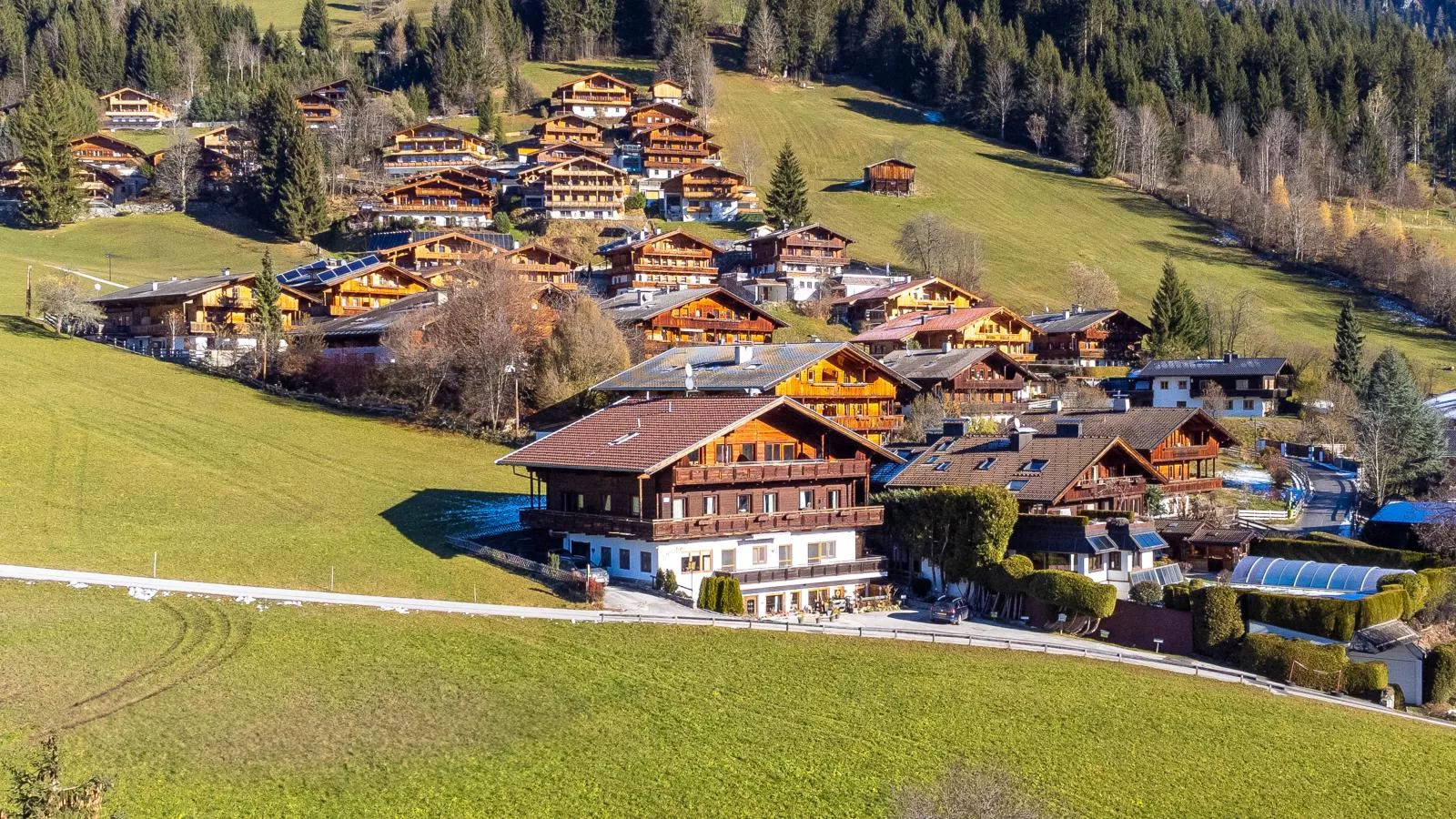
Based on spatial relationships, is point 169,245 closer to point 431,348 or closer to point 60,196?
point 60,196

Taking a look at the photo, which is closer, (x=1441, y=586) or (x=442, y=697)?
(x=442, y=697)

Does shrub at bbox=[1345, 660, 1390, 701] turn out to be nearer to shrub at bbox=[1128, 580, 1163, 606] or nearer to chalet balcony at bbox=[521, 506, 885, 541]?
shrub at bbox=[1128, 580, 1163, 606]

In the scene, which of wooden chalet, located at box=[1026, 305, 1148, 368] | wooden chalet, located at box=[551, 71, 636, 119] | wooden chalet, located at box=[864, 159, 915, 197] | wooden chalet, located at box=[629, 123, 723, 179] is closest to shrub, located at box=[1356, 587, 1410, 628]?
wooden chalet, located at box=[1026, 305, 1148, 368]

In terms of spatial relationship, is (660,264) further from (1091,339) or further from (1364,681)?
(1364,681)

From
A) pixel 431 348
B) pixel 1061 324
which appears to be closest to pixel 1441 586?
pixel 431 348

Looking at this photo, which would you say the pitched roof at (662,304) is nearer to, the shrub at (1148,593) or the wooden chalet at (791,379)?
the wooden chalet at (791,379)

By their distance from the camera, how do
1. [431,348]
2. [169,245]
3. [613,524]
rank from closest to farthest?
[613,524] → [431,348] → [169,245]

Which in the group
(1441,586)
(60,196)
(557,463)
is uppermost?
(60,196)
